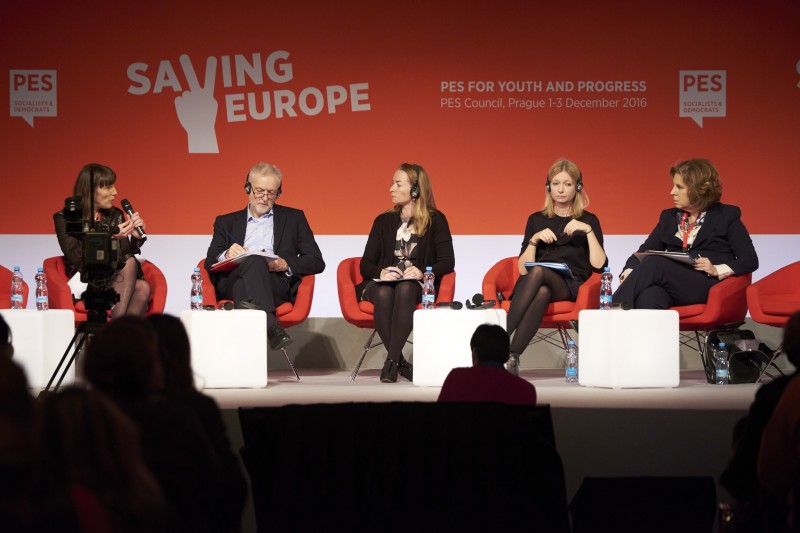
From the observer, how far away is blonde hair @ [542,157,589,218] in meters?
6.56

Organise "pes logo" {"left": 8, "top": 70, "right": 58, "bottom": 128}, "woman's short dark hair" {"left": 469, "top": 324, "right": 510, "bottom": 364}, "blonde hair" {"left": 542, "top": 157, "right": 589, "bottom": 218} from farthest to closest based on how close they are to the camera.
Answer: "pes logo" {"left": 8, "top": 70, "right": 58, "bottom": 128}, "blonde hair" {"left": 542, "top": 157, "right": 589, "bottom": 218}, "woman's short dark hair" {"left": 469, "top": 324, "right": 510, "bottom": 364}

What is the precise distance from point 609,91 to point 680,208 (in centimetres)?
132

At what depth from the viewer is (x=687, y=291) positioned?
6.18 meters

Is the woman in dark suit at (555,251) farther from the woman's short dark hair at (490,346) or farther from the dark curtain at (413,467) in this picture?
the dark curtain at (413,467)

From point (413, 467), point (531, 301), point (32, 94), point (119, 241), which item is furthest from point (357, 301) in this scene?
point (413, 467)

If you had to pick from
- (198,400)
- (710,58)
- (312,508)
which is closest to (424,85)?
(710,58)

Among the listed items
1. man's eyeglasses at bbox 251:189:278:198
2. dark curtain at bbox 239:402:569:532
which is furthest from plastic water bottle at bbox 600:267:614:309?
dark curtain at bbox 239:402:569:532

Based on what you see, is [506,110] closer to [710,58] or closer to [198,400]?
[710,58]

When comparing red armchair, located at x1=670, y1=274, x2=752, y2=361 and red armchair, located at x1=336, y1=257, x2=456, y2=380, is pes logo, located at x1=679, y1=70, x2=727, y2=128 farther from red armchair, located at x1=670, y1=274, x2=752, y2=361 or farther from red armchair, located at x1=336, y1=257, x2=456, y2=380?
red armchair, located at x1=336, y1=257, x2=456, y2=380

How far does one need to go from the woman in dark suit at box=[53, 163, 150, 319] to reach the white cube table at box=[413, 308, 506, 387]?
1.62 m

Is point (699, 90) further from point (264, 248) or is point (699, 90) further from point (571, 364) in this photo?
point (264, 248)

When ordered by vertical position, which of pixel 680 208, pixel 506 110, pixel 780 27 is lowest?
pixel 680 208

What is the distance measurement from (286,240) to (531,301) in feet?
5.01

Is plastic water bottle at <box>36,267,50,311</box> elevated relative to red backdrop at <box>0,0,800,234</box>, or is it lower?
lower
